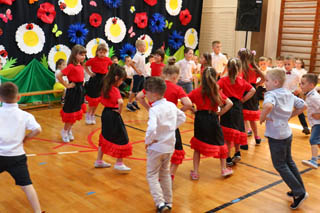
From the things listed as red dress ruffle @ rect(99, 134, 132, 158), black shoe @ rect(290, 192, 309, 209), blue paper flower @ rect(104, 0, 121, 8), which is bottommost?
black shoe @ rect(290, 192, 309, 209)

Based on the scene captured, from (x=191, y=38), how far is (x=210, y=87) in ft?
21.6

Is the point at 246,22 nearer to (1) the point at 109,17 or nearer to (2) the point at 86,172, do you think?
(1) the point at 109,17

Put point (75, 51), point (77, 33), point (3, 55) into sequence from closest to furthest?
point (75, 51) < point (3, 55) < point (77, 33)

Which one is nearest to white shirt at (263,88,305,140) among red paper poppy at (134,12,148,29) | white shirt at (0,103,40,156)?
white shirt at (0,103,40,156)

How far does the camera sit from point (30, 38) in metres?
6.94

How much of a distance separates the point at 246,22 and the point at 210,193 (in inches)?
234

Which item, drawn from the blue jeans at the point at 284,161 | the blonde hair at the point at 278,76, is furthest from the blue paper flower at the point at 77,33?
the blue jeans at the point at 284,161

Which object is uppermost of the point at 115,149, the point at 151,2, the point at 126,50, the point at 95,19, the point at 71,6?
the point at 151,2

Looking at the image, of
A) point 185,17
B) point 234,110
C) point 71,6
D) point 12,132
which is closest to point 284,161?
point 234,110

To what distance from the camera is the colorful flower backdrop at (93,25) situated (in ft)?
22.3

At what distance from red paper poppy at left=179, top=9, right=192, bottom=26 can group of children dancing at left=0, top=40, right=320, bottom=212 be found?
4.84 m

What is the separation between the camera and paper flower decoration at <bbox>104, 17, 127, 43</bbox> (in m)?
8.10

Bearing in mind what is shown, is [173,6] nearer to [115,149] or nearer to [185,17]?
[185,17]

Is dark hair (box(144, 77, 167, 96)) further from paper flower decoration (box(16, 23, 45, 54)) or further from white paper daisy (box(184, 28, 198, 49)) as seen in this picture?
white paper daisy (box(184, 28, 198, 49))
